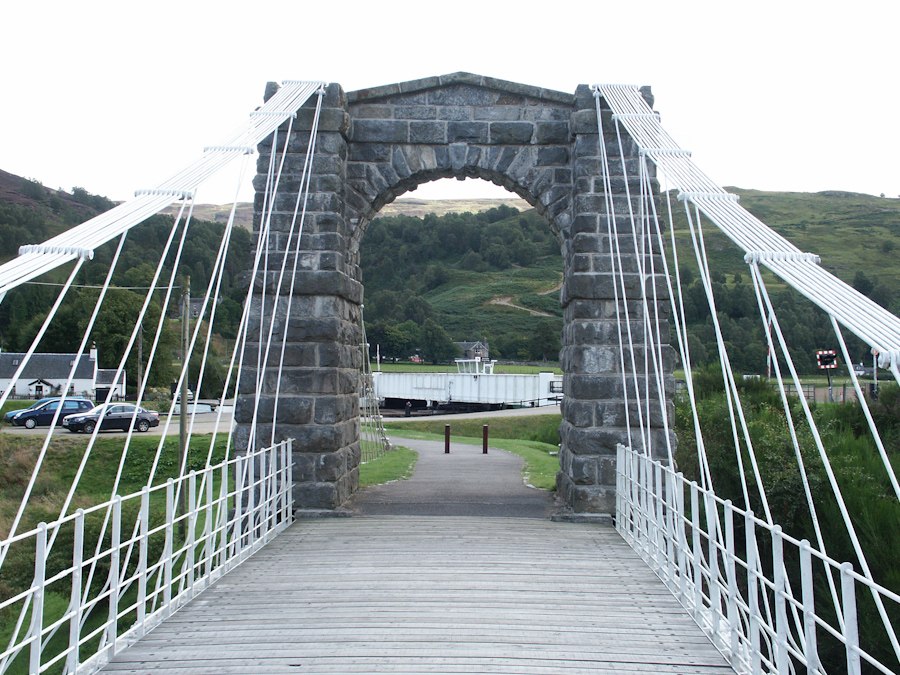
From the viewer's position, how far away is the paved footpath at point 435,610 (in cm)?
280

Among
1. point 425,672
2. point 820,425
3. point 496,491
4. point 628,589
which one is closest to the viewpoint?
point 425,672

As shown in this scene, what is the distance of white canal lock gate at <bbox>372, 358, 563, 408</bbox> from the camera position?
2886 cm

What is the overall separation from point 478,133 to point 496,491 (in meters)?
3.62

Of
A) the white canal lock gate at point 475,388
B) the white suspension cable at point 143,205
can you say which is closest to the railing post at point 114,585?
the white suspension cable at point 143,205

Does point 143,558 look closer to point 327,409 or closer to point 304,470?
point 304,470

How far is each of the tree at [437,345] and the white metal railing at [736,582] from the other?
56.4m

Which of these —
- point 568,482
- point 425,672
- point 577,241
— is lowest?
point 425,672

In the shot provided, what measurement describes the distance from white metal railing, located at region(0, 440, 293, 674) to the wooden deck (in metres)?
0.11

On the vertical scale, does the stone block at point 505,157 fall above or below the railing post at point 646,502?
above

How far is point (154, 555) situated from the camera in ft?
31.6

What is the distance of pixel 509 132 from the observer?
638cm

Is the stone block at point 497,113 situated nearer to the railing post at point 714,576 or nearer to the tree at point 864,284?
the railing post at point 714,576

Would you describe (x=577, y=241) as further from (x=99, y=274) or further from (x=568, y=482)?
(x=99, y=274)

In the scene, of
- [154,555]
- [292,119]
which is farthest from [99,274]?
[292,119]
